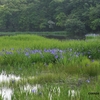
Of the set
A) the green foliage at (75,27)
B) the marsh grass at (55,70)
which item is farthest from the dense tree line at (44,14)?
the marsh grass at (55,70)

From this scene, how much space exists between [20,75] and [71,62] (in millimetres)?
1410

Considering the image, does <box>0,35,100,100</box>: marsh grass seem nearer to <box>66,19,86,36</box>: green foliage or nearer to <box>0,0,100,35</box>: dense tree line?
<box>66,19,86,36</box>: green foliage

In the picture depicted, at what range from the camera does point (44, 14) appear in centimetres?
3762

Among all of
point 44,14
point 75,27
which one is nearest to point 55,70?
point 75,27

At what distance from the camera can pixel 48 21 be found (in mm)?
36125

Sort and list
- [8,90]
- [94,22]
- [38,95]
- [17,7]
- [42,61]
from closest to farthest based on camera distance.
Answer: [38,95] → [8,90] → [42,61] → [94,22] → [17,7]

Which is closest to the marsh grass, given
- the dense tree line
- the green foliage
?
the green foliage

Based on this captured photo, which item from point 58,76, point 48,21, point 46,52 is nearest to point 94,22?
point 48,21

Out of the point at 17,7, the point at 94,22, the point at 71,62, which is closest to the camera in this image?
the point at 71,62

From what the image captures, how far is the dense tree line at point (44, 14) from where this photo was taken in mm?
33250

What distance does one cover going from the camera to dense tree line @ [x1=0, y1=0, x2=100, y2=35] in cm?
3325

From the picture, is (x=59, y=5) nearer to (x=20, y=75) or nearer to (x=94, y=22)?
(x=94, y=22)

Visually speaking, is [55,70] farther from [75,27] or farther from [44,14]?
[44,14]

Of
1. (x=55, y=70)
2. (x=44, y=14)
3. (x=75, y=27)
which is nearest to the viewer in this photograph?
(x=55, y=70)
